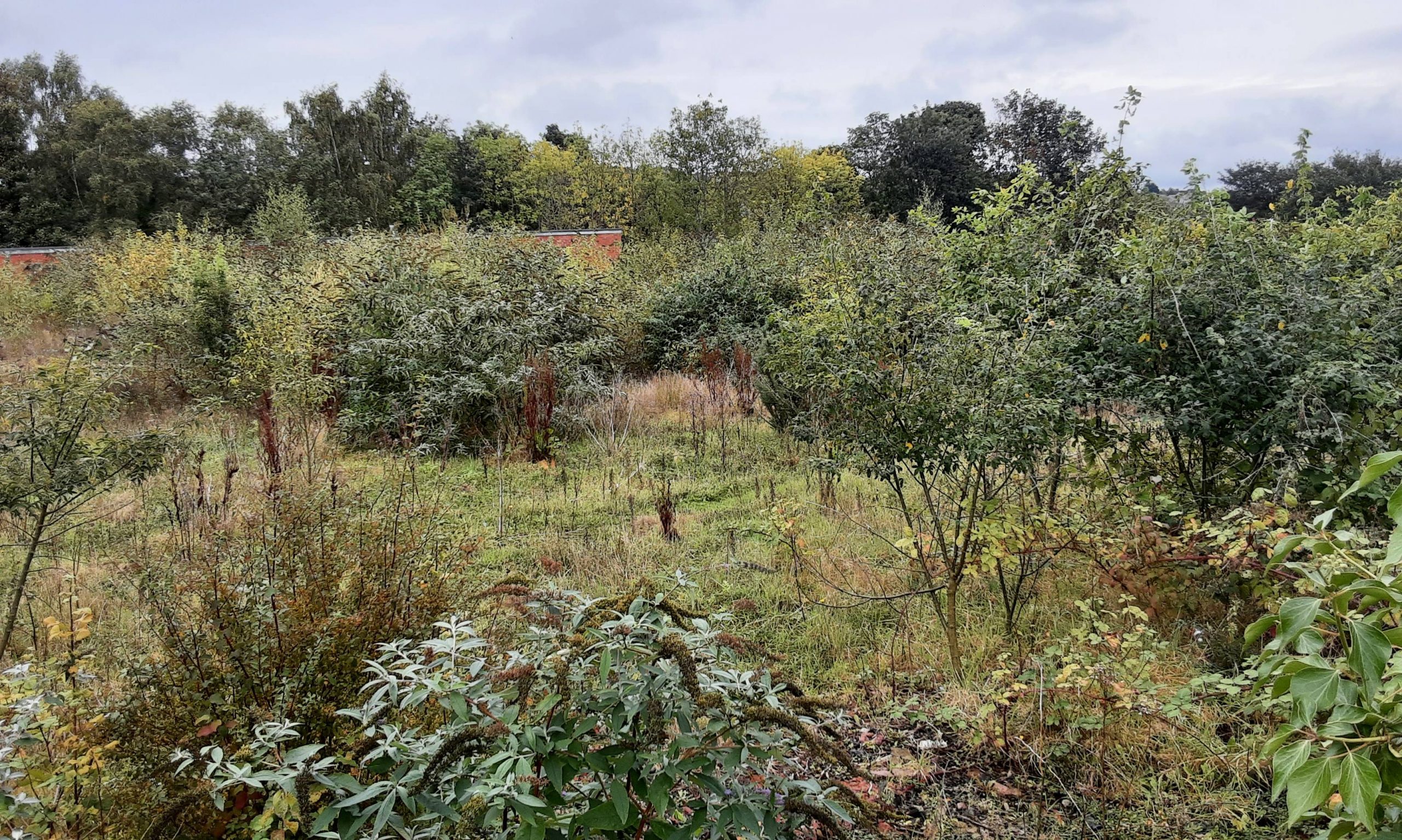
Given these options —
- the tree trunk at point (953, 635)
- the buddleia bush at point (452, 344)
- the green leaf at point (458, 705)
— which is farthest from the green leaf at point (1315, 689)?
the buddleia bush at point (452, 344)

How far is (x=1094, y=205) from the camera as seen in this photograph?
3.88m

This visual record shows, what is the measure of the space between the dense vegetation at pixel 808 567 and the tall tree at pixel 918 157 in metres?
25.9

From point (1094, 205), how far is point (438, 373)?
6.29m

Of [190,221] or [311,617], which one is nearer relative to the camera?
[311,617]

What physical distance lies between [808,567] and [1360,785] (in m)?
3.44

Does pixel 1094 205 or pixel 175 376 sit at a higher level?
pixel 1094 205

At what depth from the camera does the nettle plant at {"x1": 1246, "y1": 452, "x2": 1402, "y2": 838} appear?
0.97m

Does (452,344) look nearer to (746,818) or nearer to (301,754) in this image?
(301,754)

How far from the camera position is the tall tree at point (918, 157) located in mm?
31250

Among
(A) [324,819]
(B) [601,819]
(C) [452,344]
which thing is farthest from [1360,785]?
(C) [452,344]

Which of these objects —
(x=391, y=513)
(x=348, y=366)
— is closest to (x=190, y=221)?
(x=348, y=366)

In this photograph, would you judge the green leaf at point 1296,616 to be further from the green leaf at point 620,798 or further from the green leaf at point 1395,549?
the green leaf at point 620,798

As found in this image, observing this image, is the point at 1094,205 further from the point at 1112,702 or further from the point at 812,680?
the point at 812,680

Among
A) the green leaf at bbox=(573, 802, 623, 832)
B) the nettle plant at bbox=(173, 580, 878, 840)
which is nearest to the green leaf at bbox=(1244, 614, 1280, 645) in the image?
the nettle plant at bbox=(173, 580, 878, 840)
